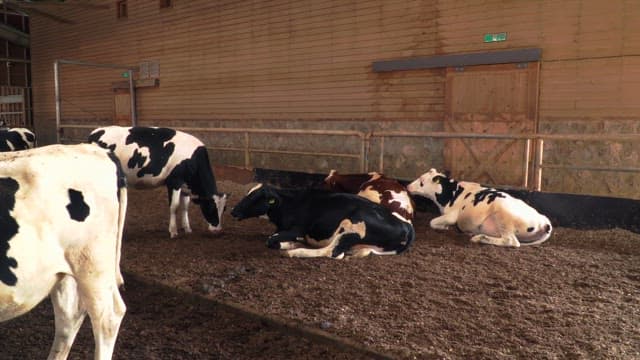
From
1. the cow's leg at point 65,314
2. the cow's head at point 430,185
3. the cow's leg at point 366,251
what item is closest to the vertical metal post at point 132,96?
the cow's head at point 430,185

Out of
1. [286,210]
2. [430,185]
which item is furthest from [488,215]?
[286,210]

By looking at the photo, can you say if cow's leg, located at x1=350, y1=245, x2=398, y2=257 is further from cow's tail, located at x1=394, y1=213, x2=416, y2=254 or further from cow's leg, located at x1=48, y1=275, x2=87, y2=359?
cow's leg, located at x1=48, y1=275, x2=87, y2=359

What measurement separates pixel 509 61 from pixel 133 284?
869 cm

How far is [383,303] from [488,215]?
3240mm

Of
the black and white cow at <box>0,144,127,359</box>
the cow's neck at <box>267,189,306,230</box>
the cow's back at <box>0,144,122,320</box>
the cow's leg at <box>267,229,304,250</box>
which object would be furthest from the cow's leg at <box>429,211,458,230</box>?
the cow's back at <box>0,144,122,320</box>

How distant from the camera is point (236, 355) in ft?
12.9

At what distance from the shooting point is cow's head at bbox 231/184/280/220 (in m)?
7.03

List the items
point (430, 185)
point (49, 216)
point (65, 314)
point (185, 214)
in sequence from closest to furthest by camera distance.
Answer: point (49, 216), point (65, 314), point (185, 214), point (430, 185)

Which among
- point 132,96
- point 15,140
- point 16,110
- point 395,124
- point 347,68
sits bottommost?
point 15,140

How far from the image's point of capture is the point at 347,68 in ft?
45.0

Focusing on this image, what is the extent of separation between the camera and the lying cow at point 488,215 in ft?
23.7

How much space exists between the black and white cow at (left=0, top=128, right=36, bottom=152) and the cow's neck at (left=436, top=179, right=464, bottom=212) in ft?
29.1

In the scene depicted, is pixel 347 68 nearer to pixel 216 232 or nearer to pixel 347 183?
pixel 347 183

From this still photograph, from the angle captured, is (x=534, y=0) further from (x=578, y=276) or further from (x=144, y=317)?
(x=144, y=317)
